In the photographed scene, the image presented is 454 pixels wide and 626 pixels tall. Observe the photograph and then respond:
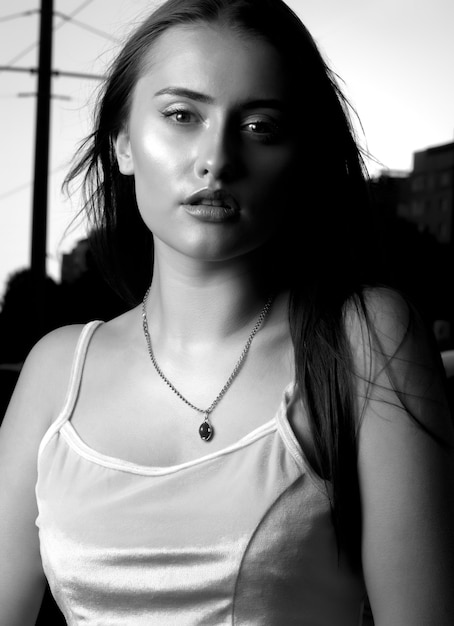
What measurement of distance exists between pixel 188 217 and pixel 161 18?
316 mm

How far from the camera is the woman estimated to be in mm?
1088

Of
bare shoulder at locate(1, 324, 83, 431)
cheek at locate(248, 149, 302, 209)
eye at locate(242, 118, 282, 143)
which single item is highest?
eye at locate(242, 118, 282, 143)

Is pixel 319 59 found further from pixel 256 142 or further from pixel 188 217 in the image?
pixel 188 217

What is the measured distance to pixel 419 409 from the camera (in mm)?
1094

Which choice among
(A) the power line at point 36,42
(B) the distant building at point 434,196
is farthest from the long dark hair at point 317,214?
(B) the distant building at point 434,196

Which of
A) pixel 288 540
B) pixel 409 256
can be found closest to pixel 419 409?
pixel 288 540

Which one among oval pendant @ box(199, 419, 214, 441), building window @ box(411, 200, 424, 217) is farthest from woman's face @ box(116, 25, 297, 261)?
building window @ box(411, 200, 424, 217)

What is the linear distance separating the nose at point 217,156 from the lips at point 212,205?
2 centimetres

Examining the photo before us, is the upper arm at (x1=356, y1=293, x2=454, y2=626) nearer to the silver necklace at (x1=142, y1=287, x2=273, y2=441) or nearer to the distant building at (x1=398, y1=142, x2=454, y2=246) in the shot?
the silver necklace at (x1=142, y1=287, x2=273, y2=441)

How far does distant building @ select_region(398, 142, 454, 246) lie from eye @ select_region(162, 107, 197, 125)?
11.5 feet

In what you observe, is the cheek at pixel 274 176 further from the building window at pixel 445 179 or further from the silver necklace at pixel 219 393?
the building window at pixel 445 179

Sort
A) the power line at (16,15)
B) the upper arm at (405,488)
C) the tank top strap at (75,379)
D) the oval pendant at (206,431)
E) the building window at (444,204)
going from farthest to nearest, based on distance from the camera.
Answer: the building window at (444,204), the power line at (16,15), the tank top strap at (75,379), the oval pendant at (206,431), the upper arm at (405,488)

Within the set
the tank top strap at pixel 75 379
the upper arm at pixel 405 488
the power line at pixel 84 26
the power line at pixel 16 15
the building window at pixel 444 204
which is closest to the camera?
the upper arm at pixel 405 488

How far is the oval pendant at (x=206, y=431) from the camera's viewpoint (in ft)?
3.90
